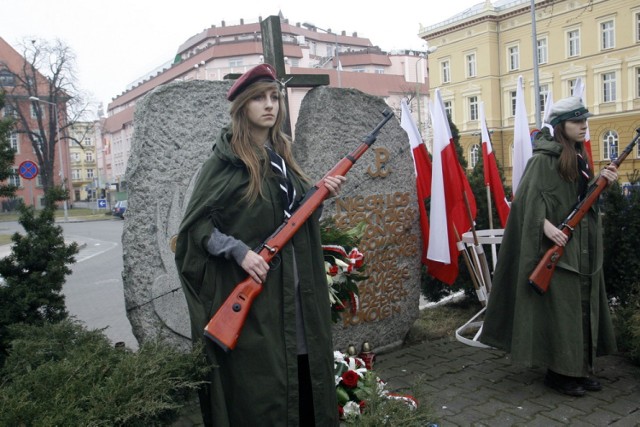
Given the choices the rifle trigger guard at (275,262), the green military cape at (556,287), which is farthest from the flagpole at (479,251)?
the rifle trigger guard at (275,262)

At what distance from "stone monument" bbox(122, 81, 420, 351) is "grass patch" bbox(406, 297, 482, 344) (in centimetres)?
43

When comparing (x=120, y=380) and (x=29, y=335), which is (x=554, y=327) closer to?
(x=120, y=380)

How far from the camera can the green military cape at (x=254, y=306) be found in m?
2.42

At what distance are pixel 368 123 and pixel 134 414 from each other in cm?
330

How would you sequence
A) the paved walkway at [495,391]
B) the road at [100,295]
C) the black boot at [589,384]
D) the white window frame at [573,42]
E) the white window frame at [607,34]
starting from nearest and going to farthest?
the paved walkway at [495,391] → the black boot at [589,384] → the road at [100,295] → the white window frame at [607,34] → the white window frame at [573,42]

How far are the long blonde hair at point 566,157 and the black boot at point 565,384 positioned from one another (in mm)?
1393

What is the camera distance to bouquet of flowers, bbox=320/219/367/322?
12.0ft

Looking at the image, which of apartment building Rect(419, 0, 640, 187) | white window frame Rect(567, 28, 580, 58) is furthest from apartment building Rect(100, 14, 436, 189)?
white window frame Rect(567, 28, 580, 58)

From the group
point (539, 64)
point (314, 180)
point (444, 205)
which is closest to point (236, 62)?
point (539, 64)

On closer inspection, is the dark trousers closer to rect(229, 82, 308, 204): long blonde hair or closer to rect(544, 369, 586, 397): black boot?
rect(229, 82, 308, 204): long blonde hair

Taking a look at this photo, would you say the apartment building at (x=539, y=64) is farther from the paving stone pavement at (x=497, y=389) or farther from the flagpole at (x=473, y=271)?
the paving stone pavement at (x=497, y=389)

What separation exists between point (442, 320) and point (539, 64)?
35634 millimetres

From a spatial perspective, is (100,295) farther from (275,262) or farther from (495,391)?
(275,262)

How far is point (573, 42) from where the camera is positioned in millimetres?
34625
